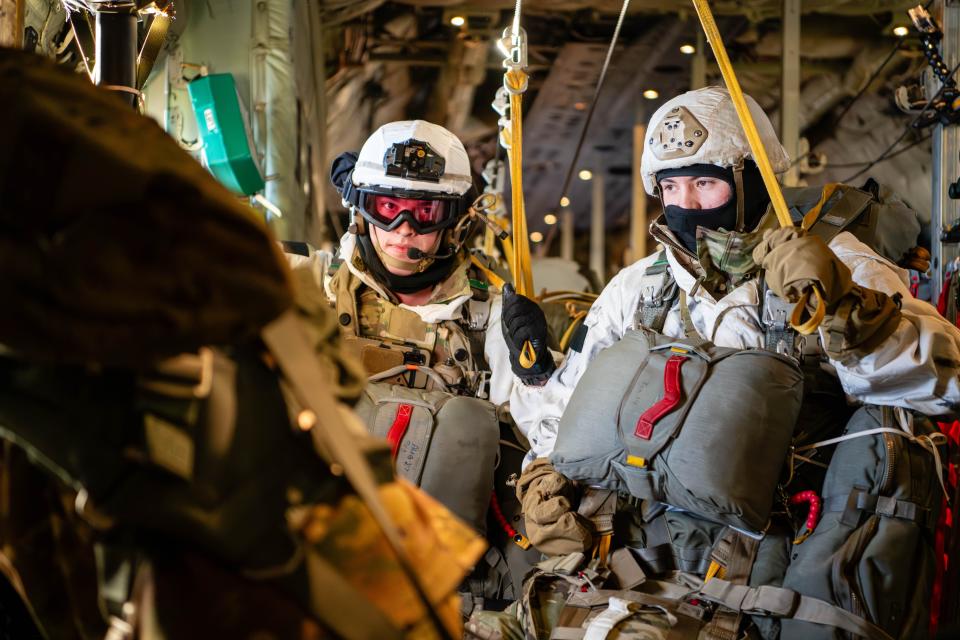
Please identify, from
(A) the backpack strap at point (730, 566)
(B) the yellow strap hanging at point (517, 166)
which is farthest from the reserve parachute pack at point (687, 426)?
(B) the yellow strap hanging at point (517, 166)

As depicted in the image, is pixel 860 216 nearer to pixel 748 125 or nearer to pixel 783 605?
pixel 748 125

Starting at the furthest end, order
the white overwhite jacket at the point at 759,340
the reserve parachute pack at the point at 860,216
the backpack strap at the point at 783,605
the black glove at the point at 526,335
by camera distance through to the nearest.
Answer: the black glove at the point at 526,335 → the reserve parachute pack at the point at 860,216 → the white overwhite jacket at the point at 759,340 → the backpack strap at the point at 783,605

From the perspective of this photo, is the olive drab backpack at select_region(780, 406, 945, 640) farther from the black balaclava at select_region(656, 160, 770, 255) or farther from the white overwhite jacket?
the black balaclava at select_region(656, 160, 770, 255)

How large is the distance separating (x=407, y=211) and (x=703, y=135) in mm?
1253

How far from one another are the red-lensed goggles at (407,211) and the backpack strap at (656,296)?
0.93m

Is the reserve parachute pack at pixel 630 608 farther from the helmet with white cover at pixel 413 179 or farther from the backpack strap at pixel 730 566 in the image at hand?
the helmet with white cover at pixel 413 179

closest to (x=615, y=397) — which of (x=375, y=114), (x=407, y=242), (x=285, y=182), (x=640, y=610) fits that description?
(x=640, y=610)

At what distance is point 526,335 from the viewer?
4.11 metres

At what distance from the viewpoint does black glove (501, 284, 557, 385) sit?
13.5 feet

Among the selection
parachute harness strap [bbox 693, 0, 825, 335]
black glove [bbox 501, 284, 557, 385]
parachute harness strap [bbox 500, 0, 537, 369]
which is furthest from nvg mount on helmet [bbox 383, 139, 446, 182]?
parachute harness strap [bbox 693, 0, 825, 335]

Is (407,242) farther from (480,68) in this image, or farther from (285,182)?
(480,68)

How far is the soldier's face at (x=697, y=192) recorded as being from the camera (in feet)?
12.5

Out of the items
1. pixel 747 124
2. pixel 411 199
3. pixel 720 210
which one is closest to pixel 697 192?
pixel 720 210

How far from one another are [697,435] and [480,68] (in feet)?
24.7
